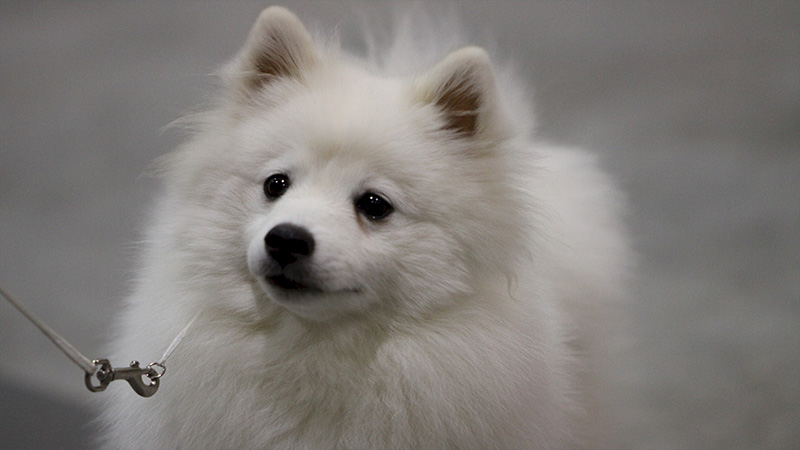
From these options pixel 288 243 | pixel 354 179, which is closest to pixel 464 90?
pixel 354 179

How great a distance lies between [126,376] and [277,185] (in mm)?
600

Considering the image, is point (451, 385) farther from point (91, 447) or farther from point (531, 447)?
point (91, 447)

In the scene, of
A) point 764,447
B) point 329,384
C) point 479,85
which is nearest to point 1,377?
point 329,384

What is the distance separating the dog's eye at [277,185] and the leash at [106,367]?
1.32 ft

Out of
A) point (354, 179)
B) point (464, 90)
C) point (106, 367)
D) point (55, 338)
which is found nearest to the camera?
point (55, 338)

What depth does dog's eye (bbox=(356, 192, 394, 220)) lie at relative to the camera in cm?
193

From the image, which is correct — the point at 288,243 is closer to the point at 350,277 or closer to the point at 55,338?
the point at 350,277

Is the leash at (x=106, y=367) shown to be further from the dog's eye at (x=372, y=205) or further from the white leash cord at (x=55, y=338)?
the dog's eye at (x=372, y=205)

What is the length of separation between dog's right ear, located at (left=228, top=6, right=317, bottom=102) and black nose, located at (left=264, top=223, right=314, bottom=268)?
0.61 metres

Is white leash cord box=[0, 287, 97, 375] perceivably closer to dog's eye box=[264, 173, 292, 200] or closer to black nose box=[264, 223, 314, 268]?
black nose box=[264, 223, 314, 268]

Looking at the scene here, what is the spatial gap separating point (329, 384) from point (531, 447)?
59cm

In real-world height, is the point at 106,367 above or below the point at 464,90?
below

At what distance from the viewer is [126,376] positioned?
181 cm

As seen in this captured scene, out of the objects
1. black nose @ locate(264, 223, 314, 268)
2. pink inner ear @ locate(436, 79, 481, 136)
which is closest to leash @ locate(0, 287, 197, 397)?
black nose @ locate(264, 223, 314, 268)
